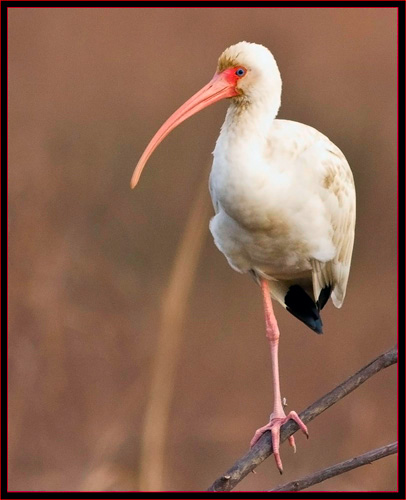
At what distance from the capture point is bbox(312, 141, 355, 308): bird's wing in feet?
11.9

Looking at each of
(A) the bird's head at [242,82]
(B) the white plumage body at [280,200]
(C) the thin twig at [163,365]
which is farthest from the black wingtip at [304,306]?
(C) the thin twig at [163,365]

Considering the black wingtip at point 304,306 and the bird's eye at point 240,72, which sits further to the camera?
the black wingtip at point 304,306

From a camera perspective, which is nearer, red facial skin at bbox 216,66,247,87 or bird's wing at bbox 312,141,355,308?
red facial skin at bbox 216,66,247,87

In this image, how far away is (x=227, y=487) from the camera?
2.88 metres

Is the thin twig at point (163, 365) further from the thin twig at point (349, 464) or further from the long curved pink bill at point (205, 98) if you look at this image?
the thin twig at point (349, 464)

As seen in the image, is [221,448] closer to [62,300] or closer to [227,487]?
[62,300]

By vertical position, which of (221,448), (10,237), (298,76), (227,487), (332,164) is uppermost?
(298,76)

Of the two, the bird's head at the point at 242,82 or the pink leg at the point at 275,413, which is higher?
the bird's head at the point at 242,82

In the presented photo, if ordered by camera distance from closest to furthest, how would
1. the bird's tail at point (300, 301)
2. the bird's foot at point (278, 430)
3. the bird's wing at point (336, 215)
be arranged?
1. the bird's foot at point (278, 430)
2. the bird's wing at point (336, 215)
3. the bird's tail at point (300, 301)

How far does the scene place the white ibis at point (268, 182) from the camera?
334 cm

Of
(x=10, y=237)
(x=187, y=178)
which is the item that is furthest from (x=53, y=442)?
(x=187, y=178)

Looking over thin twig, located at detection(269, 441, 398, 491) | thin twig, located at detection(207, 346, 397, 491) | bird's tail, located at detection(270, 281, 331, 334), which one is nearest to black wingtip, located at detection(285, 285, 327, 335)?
bird's tail, located at detection(270, 281, 331, 334)

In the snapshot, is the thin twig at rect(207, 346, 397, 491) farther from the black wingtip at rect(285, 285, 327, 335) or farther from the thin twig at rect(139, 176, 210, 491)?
the thin twig at rect(139, 176, 210, 491)

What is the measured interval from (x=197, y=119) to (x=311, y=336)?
59.8 inches
